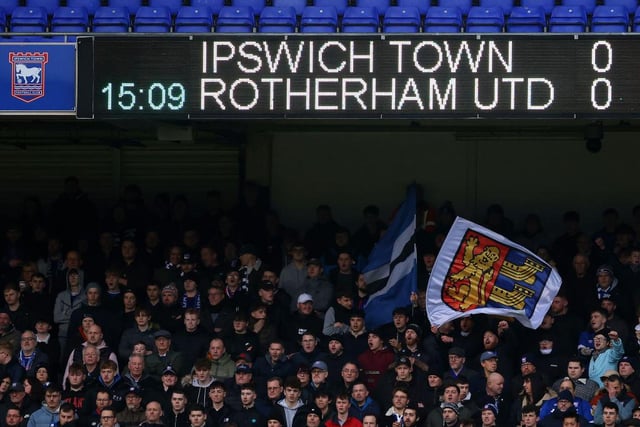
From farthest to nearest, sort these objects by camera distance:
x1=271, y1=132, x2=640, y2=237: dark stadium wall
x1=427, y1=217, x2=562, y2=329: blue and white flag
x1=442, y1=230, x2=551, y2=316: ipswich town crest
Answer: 1. x1=271, y1=132, x2=640, y2=237: dark stadium wall
2. x1=442, y1=230, x2=551, y2=316: ipswich town crest
3. x1=427, y1=217, x2=562, y2=329: blue and white flag

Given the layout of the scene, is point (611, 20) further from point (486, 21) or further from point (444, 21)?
point (444, 21)

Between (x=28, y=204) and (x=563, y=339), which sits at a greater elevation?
(x=28, y=204)

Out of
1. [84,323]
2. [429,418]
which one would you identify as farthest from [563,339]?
[84,323]

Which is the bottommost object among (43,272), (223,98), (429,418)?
(429,418)

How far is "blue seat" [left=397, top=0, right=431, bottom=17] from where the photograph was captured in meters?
19.8

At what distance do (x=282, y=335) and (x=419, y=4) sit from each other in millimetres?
4382

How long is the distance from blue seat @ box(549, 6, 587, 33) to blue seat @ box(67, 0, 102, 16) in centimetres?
543

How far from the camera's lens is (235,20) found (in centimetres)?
1931

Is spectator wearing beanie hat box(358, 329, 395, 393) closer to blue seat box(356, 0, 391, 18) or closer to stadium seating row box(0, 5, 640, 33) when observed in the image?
stadium seating row box(0, 5, 640, 33)

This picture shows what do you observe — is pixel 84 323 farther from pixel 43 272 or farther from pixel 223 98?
pixel 223 98

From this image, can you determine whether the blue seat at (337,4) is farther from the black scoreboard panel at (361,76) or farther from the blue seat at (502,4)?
the black scoreboard panel at (361,76)

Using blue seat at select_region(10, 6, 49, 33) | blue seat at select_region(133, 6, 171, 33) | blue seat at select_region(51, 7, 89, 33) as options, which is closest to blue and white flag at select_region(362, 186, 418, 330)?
blue seat at select_region(133, 6, 171, 33)

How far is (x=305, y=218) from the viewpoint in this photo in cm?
2159

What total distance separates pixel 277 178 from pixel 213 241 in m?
2.18
